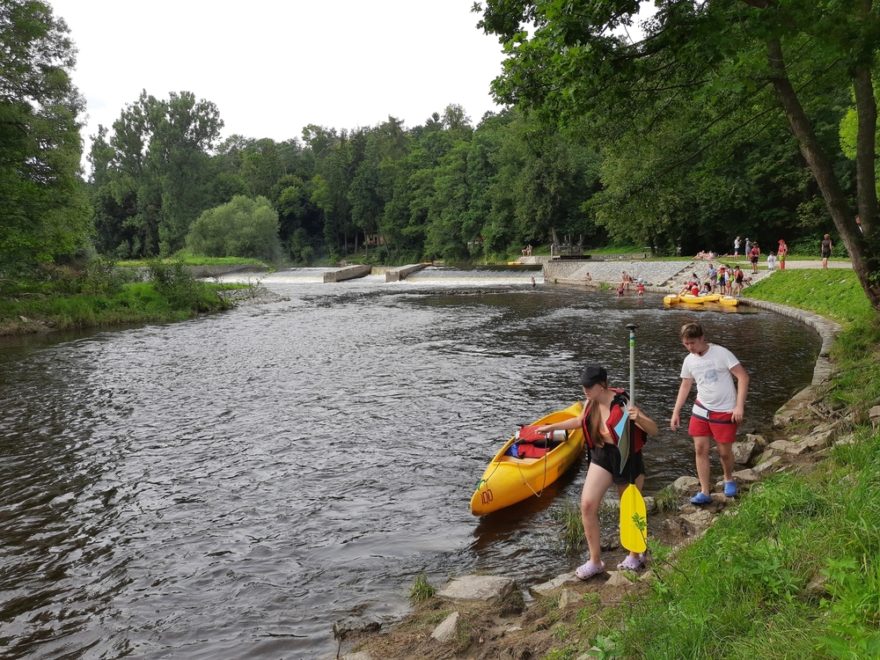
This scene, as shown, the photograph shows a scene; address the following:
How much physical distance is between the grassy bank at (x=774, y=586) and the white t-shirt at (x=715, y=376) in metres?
1.17

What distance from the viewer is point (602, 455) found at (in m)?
5.21

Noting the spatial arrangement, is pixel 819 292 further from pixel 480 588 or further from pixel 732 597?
pixel 732 597

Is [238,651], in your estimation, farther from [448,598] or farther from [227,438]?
[227,438]

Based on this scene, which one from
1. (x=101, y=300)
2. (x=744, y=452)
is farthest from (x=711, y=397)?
(x=101, y=300)

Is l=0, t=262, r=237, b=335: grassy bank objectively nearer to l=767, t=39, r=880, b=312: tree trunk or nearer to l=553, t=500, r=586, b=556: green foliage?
l=553, t=500, r=586, b=556: green foliage

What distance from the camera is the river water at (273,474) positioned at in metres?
5.54

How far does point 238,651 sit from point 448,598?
1.78m

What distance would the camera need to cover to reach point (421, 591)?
545 cm

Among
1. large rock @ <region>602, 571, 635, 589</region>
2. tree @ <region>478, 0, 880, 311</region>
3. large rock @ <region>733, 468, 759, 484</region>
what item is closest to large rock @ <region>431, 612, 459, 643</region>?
large rock @ <region>602, 571, 635, 589</region>

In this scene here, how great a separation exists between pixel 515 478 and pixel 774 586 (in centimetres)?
428

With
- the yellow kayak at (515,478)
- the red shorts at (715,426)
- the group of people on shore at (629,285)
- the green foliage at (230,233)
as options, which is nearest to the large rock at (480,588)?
the yellow kayak at (515,478)

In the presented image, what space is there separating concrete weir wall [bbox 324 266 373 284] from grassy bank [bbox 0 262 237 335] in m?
21.7

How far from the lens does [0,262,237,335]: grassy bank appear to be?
25.2 metres

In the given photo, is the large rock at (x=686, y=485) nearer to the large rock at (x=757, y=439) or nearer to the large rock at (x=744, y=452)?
the large rock at (x=744, y=452)
